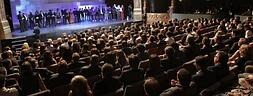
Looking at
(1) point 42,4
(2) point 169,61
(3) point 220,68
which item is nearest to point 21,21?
(1) point 42,4

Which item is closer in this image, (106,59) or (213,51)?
(106,59)

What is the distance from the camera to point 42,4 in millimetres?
25438

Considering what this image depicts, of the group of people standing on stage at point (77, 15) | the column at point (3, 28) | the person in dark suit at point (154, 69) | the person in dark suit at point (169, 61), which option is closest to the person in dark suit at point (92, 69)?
the person in dark suit at point (154, 69)

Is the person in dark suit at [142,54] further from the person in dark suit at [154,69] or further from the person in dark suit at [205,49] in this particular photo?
the person in dark suit at [154,69]

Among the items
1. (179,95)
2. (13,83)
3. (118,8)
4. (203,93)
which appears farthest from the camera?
(118,8)

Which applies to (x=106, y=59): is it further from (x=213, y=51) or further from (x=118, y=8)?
(x=118, y=8)

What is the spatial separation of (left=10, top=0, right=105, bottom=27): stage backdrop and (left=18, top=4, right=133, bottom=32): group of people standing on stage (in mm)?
417

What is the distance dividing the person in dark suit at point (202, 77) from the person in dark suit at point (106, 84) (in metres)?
1.26

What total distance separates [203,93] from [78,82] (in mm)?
1758

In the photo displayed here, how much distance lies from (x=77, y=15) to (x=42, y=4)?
2.46m

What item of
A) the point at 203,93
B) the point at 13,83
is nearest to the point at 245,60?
the point at 203,93

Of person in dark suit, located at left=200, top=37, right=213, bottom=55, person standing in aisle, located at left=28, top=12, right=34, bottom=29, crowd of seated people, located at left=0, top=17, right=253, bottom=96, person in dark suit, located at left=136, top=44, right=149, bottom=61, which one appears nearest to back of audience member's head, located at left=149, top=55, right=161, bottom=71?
crowd of seated people, located at left=0, top=17, right=253, bottom=96

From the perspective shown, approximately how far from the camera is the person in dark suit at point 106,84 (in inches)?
241

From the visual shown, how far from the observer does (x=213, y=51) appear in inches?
372
